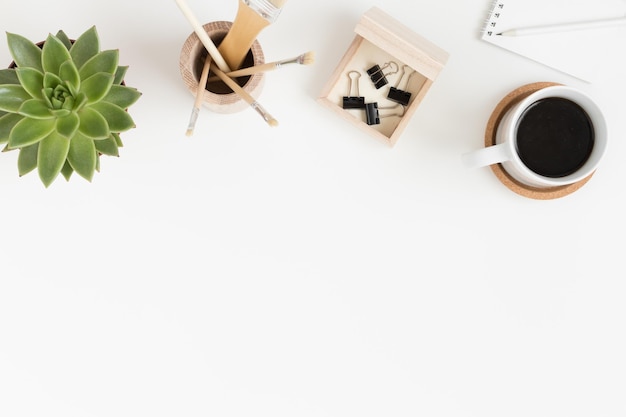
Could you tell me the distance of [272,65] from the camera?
603 mm

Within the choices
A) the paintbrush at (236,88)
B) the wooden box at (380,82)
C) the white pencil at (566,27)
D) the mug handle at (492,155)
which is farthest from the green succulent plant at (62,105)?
the white pencil at (566,27)

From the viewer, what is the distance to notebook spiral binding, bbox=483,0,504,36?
2.57 ft

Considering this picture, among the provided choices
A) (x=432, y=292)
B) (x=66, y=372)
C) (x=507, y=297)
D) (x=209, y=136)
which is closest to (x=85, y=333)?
(x=66, y=372)

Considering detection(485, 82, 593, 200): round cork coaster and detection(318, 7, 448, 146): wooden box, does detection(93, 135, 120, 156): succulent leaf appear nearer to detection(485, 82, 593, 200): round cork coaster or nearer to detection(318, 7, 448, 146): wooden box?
detection(318, 7, 448, 146): wooden box

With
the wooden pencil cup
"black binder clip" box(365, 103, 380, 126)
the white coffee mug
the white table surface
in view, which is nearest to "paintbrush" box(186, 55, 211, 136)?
the wooden pencil cup

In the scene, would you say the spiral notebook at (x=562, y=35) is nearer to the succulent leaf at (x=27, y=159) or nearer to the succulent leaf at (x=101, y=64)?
the succulent leaf at (x=101, y=64)

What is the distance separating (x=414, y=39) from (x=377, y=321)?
0.40 m

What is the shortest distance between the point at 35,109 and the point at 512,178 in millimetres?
606

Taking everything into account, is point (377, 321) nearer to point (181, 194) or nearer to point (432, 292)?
point (432, 292)

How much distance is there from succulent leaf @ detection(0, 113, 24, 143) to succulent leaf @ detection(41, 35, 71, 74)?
0.07 metres

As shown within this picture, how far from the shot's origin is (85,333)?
31.9 inches

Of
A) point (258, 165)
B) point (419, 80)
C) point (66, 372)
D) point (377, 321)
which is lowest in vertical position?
point (66, 372)

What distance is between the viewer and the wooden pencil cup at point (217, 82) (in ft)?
2.21

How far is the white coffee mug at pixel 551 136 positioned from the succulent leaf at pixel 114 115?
0.42 m
